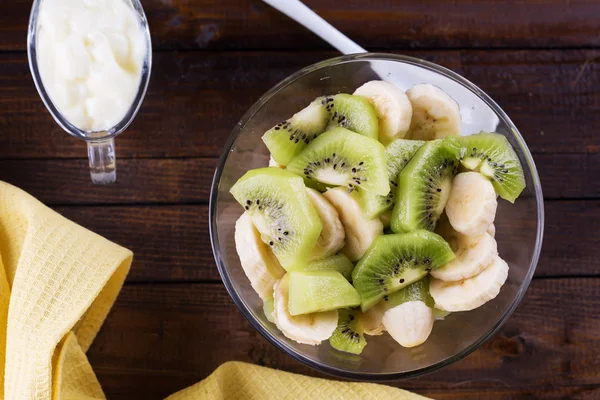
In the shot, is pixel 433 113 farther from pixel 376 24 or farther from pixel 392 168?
pixel 376 24

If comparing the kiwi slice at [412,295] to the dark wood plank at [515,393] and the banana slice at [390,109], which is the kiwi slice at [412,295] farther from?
Answer: the dark wood plank at [515,393]

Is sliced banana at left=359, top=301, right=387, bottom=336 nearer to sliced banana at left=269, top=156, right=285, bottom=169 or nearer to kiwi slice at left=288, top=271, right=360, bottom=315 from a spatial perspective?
kiwi slice at left=288, top=271, right=360, bottom=315

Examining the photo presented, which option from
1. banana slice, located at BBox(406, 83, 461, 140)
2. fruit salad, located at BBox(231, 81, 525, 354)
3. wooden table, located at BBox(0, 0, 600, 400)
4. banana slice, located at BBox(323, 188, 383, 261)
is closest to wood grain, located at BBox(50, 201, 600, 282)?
wooden table, located at BBox(0, 0, 600, 400)

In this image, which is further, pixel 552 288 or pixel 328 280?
pixel 552 288

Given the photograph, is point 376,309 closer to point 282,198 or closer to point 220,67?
point 282,198

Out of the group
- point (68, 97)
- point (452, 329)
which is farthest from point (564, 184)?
point (68, 97)

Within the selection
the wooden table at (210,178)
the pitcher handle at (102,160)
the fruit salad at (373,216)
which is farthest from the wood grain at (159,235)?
the fruit salad at (373,216)

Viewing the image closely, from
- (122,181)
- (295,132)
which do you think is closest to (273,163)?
(295,132)
